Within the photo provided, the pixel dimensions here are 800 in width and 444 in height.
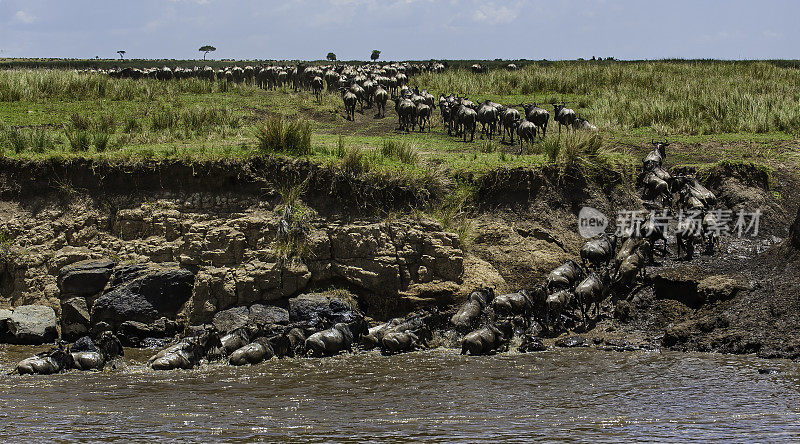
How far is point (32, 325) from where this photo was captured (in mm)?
12453

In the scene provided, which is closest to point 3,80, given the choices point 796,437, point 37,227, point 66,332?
point 37,227

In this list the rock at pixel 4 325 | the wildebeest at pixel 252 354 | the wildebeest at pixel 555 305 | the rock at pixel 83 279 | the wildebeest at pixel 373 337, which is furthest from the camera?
the rock at pixel 83 279

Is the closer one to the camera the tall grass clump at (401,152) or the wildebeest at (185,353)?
the wildebeest at (185,353)

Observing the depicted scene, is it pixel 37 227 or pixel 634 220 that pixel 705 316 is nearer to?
pixel 634 220

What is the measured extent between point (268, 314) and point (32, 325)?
381 centimetres

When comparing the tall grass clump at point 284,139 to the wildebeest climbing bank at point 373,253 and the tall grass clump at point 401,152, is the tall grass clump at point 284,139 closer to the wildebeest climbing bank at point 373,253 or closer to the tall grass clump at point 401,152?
the wildebeest climbing bank at point 373,253

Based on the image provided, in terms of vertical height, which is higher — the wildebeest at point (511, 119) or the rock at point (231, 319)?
the wildebeest at point (511, 119)

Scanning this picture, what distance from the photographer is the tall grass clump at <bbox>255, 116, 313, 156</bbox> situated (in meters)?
15.0

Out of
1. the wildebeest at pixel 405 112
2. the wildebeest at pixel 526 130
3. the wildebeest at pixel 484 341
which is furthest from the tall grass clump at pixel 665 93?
the wildebeest at pixel 484 341

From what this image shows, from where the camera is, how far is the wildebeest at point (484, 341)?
1085 centimetres

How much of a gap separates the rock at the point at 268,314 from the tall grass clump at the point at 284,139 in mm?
3335

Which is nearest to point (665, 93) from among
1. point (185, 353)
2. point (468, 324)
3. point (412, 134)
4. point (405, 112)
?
point (405, 112)

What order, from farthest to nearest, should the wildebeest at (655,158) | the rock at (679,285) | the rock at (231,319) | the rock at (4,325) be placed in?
the wildebeest at (655,158), the rock at (231,319), the rock at (4,325), the rock at (679,285)

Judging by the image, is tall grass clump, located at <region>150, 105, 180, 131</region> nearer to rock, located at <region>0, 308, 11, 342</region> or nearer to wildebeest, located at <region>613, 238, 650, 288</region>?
rock, located at <region>0, 308, 11, 342</region>
